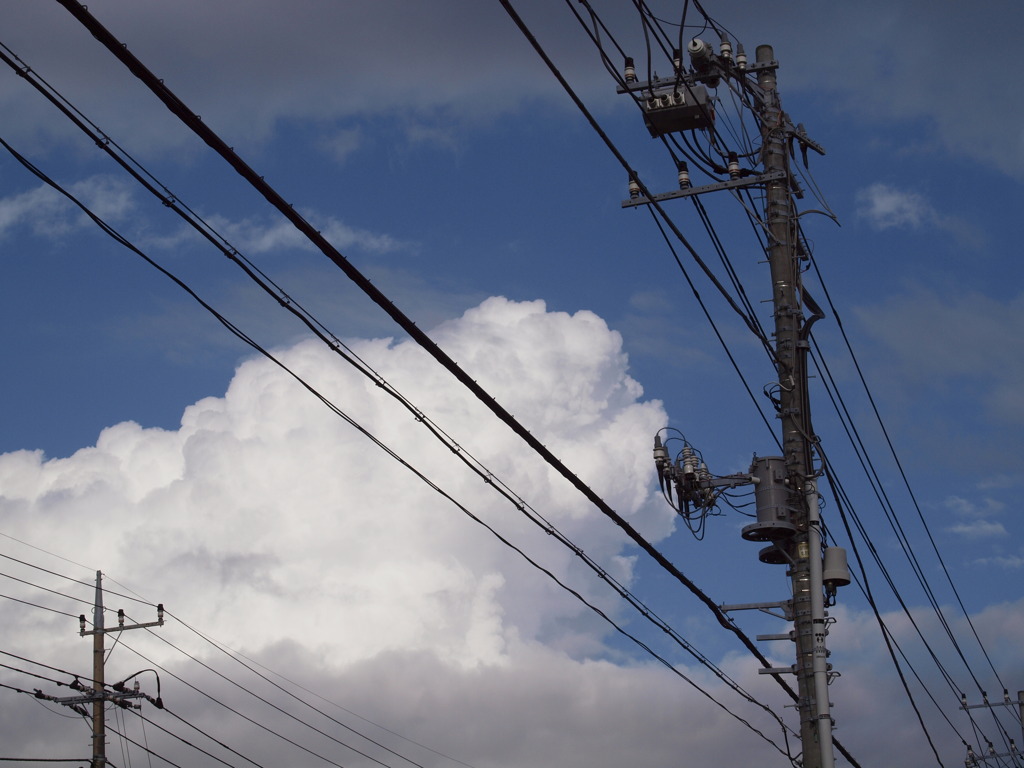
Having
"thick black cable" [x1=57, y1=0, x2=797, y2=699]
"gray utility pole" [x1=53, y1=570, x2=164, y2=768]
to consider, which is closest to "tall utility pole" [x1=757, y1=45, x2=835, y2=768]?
"thick black cable" [x1=57, y1=0, x2=797, y2=699]

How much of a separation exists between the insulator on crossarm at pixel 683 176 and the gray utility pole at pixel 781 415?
0.05 ft

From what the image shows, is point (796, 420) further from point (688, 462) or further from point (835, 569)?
point (835, 569)

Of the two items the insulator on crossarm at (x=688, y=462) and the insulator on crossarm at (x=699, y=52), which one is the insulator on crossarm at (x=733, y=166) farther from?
the insulator on crossarm at (x=688, y=462)

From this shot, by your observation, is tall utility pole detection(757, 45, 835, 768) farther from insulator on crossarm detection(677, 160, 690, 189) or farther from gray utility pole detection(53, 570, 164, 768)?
gray utility pole detection(53, 570, 164, 768)

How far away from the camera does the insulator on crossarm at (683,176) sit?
1995 cm

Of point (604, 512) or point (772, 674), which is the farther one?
point (772, 674)

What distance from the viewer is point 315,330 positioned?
12398mm

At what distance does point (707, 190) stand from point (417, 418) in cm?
789

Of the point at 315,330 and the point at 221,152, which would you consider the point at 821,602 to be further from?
the point at 221,152

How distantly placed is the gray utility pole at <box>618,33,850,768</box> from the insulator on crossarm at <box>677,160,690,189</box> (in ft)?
0.05

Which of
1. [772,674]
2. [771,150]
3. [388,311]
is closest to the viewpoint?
[388,311]

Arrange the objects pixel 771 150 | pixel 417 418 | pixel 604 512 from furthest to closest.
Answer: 1. pixel 771 150
2. pixel 604 512
3. pixel 417 418

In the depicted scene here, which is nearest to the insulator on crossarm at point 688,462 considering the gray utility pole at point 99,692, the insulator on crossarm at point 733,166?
the insulator on crossarm at point 733,166

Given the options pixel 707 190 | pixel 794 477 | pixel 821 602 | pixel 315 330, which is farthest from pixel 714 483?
pixel 315 330
